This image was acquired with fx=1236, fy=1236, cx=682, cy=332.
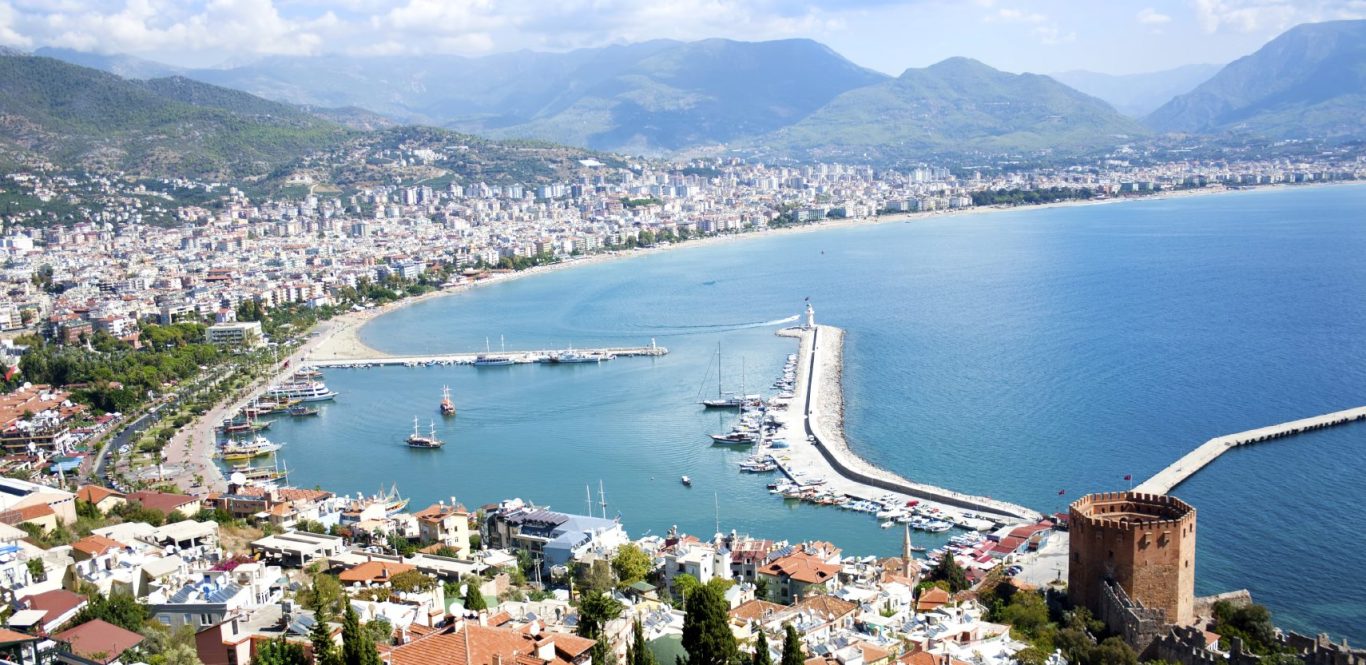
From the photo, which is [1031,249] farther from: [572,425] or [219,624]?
[219,624]

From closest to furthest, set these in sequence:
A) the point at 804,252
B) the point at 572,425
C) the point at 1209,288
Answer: the point at 572,425 < the point at 1209,288 < the point at 804,252

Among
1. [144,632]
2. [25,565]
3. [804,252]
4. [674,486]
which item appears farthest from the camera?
[804,252]

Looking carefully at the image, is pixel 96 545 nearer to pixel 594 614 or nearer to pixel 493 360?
pixel 594 614

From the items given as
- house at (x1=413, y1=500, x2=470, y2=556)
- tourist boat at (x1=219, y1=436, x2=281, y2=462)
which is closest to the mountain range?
tourist boat at (x1=219, y1=436, x2=281, y2=462)

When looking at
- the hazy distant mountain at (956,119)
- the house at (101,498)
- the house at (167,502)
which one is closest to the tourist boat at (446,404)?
the house at (167,502)

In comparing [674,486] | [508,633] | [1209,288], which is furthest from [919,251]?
[508,633]

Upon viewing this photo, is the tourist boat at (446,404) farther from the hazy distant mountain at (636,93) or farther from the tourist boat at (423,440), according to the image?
the hazy distant mountain at (636,93)
